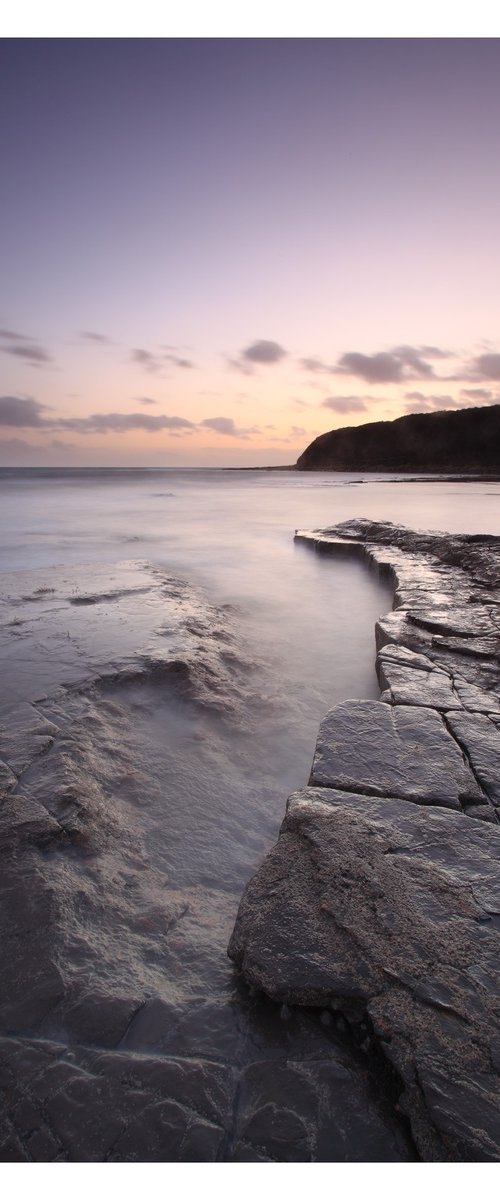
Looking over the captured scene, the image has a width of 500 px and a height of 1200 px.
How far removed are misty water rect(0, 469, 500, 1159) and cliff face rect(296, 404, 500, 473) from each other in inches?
2592

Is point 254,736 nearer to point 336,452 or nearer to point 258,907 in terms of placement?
point 258,907

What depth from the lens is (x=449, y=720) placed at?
8.11 ft

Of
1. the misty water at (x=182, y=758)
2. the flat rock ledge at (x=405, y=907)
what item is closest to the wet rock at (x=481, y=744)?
the flat rock ledge at (x=405, y=907)

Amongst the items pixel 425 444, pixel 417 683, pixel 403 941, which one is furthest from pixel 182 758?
pixel 425 444

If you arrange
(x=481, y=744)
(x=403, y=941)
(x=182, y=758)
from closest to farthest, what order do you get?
(x=403, y=941) → (x=481, y=744) → (x=182, y=758)

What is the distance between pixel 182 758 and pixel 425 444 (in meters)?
77.9

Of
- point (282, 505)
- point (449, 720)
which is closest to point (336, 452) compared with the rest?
point (282, 505)

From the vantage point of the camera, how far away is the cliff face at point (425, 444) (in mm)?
67625

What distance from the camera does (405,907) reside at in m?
1.44

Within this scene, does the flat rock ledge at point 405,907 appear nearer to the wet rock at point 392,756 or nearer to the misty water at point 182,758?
the wet rock at point 392,756

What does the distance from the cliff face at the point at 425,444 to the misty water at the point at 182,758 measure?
216 feet

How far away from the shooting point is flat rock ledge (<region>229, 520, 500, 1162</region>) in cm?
111

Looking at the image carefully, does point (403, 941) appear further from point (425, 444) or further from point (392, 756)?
point (425, 444)

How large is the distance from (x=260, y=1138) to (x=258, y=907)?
497 mm
